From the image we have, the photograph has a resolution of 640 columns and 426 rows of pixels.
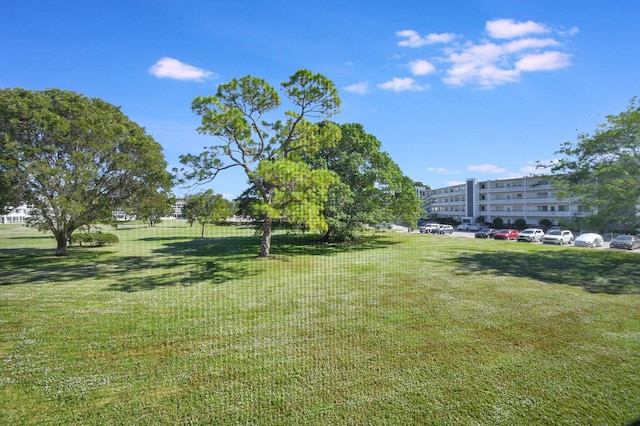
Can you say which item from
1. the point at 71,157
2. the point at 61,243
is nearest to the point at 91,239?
the point at 61,243

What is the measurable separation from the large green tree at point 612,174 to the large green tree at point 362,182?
745cm

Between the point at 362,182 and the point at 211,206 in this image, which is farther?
the point at 362,182

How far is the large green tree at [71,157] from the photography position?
443 inches

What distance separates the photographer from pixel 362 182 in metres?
17.1

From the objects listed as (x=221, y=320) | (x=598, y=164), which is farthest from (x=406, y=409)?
(x=598, y=164)

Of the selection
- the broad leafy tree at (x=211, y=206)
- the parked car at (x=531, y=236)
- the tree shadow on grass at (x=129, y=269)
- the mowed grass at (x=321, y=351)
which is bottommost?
the mowed grass at (x=321, y=351)

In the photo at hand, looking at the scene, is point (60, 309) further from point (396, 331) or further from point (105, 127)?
point (105, 127)

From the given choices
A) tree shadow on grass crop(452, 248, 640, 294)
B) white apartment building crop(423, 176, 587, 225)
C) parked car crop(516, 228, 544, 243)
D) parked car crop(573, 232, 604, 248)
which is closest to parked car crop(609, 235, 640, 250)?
parked car crop(573, 232, 604, 248)

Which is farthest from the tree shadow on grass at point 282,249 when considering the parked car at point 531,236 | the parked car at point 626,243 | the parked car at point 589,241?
the parked car at point 626,243

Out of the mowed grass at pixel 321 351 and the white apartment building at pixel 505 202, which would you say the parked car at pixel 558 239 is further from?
the white apartment building at pixel 505 202

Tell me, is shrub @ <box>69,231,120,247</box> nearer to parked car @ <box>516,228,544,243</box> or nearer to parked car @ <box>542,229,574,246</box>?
parked car @ <box>516,228,544,243</box>

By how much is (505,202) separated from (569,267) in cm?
3723

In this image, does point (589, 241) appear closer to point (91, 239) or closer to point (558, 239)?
point (558, 239)

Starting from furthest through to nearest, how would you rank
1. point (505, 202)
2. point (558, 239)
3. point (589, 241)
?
point (505, 202)
point (558, 239)
point (589, 241)
